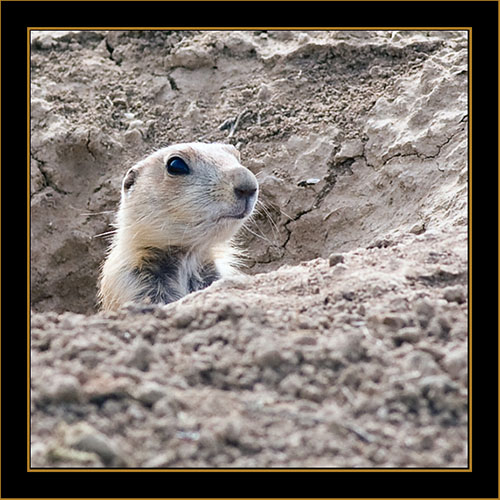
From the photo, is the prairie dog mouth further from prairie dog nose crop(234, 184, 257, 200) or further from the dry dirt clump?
the dry dirt clump

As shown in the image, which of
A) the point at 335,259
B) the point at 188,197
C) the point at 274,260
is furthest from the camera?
the point at 274,260

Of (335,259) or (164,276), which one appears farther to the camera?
(164,276)

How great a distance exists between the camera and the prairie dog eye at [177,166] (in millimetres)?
6323

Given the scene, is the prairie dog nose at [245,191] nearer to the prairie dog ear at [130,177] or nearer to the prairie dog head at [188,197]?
the prairie dog head at [188,197]

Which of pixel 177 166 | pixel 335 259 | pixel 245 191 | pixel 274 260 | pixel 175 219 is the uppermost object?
pixel 177 166

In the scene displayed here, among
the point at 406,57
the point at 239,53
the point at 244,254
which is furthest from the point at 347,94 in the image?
the point at 244,254

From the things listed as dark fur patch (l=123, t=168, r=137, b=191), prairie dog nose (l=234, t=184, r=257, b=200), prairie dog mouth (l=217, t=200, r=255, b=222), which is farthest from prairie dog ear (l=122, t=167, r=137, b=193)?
prairie dog nose (l=234, t=184, r=257, b=200)

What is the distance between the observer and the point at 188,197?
20.4ft

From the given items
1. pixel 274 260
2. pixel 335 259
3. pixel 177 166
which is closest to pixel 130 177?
pixel 177 166

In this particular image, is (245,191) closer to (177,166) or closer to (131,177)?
(177,166)

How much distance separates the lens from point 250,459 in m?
2.69

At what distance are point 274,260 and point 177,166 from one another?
83.4 inches

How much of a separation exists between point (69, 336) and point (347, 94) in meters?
5.35

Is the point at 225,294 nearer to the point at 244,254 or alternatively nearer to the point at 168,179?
the point at 168,179
